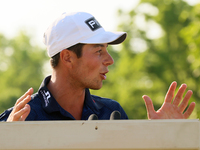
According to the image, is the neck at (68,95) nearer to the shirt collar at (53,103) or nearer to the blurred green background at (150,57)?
the shirt collar at (53,103)

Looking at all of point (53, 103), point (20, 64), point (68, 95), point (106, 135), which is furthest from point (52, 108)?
point (20, 64)

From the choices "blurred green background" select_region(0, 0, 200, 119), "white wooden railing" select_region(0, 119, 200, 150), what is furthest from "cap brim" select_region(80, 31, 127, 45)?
"blurred green background" select_region(0, 0, 200, 119)

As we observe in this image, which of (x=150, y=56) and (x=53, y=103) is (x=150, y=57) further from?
(x=53, y=103)

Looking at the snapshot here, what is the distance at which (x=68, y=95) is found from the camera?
3006 millimetres

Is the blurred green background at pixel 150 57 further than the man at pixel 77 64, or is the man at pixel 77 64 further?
the blurred green background at pixel 150 57

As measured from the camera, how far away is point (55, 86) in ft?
10.00

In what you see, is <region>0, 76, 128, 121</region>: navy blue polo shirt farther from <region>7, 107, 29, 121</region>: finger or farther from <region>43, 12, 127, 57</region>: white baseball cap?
<region>7, 107, 29, 121</region>: finger

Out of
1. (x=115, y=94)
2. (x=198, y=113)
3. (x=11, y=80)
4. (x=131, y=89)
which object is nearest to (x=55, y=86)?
(x=198, y=113)

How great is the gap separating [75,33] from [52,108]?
646mm

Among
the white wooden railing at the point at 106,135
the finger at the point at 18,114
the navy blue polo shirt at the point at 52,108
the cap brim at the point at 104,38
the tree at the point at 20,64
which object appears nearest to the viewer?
the white wooden railing at the point at 106,135

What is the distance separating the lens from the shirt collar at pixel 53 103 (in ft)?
9.14

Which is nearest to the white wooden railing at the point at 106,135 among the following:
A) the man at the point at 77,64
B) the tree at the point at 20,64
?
the man at the point at 77,64

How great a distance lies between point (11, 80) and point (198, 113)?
18.2 meters

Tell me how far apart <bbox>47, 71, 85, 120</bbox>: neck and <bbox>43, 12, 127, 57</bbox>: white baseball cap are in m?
0.27
